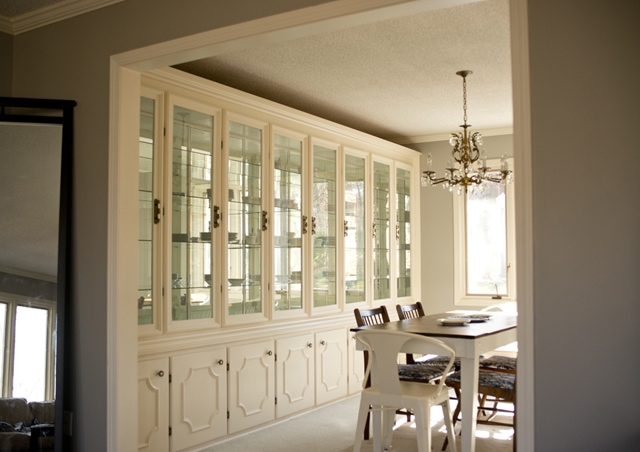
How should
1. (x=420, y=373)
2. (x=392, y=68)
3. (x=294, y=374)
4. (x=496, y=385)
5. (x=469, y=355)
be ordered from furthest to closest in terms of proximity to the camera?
1. (x=294, y=374)
2. (x=392, y=68)
3. (x=420, y=373)
4. (x=496, y=385)
5. (x=469, y=355)

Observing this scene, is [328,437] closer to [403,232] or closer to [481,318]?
[481,318]

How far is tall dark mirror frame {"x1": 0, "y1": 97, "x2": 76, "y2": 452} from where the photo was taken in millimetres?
3479

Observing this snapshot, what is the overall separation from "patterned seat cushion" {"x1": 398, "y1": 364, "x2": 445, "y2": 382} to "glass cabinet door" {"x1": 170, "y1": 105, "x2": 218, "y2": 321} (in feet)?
4.68

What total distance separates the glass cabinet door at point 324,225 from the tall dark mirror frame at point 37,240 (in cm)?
239

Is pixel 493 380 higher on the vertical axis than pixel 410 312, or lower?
→ lower

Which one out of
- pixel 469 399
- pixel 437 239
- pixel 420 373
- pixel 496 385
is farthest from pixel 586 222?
pixel 437 239

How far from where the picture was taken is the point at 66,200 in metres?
3.57

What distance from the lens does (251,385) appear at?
476 centimetres

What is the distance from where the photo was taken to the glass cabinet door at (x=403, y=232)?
700 centimetres

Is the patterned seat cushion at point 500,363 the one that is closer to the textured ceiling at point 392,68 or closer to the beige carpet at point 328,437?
the beige carpet at point 328,437

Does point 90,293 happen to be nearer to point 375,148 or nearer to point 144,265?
point 144,265

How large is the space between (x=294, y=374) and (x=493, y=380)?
1717mm

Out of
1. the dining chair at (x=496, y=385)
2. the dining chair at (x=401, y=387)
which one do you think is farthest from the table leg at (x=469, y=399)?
the dining chair at (x=496, y=385)

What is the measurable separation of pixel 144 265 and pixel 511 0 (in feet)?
8.74
